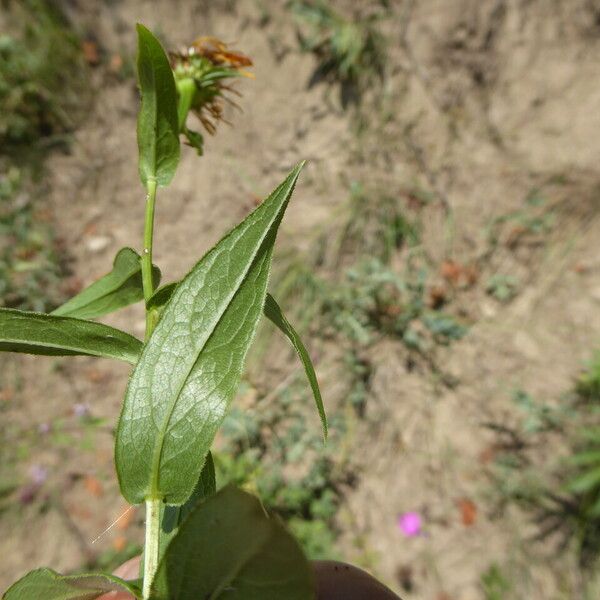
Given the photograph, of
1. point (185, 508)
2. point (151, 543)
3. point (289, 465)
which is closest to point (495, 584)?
point (289, 465)

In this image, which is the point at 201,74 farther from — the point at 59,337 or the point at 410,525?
the point at 410,525

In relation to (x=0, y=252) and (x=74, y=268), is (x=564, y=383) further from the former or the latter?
(x=0, y=252)

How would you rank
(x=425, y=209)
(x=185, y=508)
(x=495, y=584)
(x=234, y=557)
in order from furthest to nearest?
(x=425, y=209)
(x=495, y=584)
(x=185, y=508)
(x=234, y=557)

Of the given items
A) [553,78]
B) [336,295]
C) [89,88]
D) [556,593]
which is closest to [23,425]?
[336,295]

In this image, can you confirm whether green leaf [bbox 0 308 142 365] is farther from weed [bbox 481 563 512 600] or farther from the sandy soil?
weed [bbox 481 563 512 600]

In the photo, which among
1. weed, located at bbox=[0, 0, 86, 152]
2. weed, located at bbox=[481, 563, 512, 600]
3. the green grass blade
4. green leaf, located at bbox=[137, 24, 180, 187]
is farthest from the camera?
weed, located at bbox=[0, 0, 86, 152]

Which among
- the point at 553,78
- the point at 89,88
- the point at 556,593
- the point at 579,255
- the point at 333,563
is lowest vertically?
the point at 556,593

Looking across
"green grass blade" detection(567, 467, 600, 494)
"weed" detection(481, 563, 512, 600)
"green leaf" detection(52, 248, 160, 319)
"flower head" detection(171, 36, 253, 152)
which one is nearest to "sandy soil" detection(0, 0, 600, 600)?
"weed" detection(481, 563, 512, 600)
